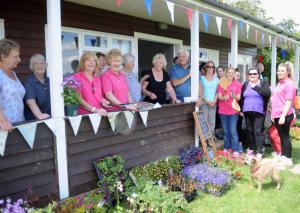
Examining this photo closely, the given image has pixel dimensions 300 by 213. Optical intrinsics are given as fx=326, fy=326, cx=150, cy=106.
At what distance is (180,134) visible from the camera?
17.6 feet

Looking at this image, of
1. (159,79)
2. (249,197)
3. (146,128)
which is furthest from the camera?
(159,79)

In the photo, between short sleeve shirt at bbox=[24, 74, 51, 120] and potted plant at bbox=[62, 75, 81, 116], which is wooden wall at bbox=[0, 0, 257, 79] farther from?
potted plant at bbox=[62, 75, 81, 116]

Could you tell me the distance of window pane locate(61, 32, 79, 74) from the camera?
5473 millimetres

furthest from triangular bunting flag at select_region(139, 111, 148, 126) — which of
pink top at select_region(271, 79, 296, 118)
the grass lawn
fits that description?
pink top at select_region(271, 79, 296, 118)

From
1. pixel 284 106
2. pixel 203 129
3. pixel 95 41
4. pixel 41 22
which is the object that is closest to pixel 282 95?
pixel 284 106

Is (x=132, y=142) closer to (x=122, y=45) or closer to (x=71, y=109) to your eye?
(x=71, y=109)

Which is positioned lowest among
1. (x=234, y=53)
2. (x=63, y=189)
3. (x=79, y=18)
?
(x=63, y=189)

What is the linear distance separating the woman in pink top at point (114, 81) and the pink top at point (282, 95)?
8.94 ft

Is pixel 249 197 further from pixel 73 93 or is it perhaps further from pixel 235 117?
pixel 73 93

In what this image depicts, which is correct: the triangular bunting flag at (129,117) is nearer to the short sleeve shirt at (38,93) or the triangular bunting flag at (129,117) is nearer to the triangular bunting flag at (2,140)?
the short sleeve shirt at (38,93)

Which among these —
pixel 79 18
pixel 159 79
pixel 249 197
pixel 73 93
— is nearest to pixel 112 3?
pixel 79 18

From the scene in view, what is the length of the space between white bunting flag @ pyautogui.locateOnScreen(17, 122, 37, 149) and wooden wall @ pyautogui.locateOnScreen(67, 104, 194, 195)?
0.44m

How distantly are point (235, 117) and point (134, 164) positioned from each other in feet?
7.48

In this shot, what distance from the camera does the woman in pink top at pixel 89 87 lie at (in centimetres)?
356
